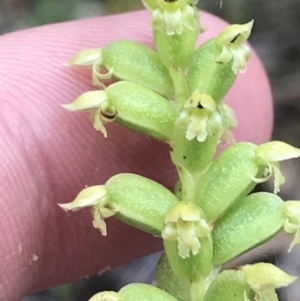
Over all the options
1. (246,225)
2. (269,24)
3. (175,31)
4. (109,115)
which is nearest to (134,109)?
(109,115)

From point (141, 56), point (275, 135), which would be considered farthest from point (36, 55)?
point (275, 135)

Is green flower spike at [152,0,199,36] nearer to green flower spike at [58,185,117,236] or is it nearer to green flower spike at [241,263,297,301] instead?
green flower spike at [58,185,117,236]

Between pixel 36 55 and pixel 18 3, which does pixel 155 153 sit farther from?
pixel 18 3

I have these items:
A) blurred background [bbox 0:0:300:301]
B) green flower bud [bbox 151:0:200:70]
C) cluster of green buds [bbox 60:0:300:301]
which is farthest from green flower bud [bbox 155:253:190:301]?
blurred background [bbox 0:0:300:301]

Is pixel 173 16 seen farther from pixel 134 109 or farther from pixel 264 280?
pixel 264 280

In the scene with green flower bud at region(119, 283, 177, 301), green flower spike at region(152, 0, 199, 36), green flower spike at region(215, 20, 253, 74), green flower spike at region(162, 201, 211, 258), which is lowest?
green flower bud at region(119, 283, 177, 301)

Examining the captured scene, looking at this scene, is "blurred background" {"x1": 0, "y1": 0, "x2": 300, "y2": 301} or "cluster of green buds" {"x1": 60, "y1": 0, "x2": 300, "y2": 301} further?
"blurred background" {"x1": 0, "y1": 0, "x2": 300, "y2": 301}

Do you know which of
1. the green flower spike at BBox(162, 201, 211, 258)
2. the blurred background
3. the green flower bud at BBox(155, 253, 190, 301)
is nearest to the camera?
the green flower spike at BBox(162, 201, 211, 258)
